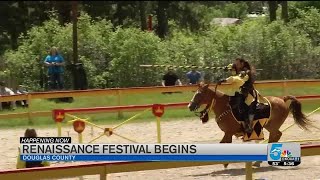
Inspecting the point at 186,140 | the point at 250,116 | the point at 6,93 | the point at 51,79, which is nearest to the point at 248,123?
the point at 250,116

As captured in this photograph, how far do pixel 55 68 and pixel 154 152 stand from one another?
16821mm

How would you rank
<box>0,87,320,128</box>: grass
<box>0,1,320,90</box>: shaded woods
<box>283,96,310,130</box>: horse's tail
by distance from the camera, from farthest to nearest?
1. <box>0,1,320,90</box>: shaded woods
2. <box>0,87,320,128</box>: grass
3. <box>283,96,310,130</box>: horse's tail

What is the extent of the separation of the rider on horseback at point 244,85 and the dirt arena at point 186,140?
34.1 inches

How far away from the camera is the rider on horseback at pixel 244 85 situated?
12156 mm

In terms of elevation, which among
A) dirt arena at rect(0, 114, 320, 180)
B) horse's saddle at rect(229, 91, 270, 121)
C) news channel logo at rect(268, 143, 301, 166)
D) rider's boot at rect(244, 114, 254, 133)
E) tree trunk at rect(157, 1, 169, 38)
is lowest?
dirt arena at rect(0, 114, 320, 180)

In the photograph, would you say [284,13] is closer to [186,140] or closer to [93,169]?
[186,140]

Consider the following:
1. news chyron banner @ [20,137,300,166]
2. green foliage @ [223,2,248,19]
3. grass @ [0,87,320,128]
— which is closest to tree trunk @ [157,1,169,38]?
green foliage @ [223,2,248,19]

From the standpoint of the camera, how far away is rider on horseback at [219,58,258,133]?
12.2 metres

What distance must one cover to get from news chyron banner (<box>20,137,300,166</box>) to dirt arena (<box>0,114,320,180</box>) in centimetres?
362

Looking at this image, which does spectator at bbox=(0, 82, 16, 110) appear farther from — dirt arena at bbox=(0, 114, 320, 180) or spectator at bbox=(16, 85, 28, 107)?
dirt arena at bbox=(0, 114, 320, 180)

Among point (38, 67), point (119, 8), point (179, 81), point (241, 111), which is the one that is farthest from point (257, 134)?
point (119, 8)

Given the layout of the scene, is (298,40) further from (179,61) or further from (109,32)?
(109,32)

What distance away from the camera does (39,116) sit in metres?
20.0

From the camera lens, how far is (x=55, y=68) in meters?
23.4
